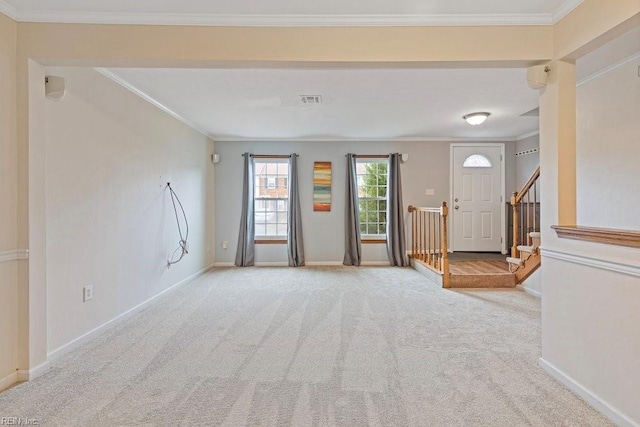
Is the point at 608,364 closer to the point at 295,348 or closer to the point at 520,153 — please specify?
the point at 295,348

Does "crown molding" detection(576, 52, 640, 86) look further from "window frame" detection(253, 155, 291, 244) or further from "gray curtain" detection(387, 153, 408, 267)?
"window frame" detection(253, 155, 291, 244)

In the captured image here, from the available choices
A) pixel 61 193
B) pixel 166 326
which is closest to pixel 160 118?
pixel 61 193

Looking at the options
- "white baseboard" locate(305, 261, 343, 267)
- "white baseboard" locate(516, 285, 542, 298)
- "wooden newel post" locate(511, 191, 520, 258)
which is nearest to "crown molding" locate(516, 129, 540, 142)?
"wooden newel post" locate(511, 191, 520, 258)

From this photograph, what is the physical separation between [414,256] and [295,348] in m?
3.78

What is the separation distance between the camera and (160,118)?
13.0 ft

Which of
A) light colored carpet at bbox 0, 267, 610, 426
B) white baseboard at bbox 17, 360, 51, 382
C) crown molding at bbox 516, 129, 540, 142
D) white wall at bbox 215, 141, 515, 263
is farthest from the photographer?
white wall at bbox 215, 141, 515, 263

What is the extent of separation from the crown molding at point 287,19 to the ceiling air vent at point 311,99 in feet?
4.78

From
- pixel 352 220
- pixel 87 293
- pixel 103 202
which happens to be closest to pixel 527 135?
pixel 352 220

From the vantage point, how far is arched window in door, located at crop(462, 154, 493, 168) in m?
6.15

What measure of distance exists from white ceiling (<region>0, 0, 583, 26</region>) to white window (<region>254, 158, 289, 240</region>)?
4.00 m

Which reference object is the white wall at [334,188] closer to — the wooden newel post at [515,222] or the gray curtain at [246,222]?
the gray curtain at [246,222]

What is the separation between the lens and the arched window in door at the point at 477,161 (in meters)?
6.15

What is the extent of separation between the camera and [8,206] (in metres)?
2.07

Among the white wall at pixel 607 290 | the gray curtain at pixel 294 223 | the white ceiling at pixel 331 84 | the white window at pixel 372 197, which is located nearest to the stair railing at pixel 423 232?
the white window at pixel 372 197
